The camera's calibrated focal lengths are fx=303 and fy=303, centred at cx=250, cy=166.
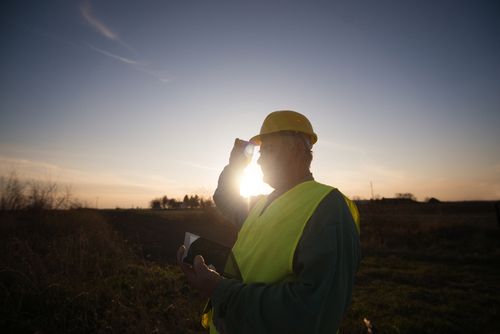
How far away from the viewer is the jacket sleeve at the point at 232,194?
2.67 m

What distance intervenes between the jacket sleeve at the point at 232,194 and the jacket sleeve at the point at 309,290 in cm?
110

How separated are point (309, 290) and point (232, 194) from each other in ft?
4.54

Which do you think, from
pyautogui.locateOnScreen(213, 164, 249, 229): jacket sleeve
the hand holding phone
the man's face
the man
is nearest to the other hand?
the man

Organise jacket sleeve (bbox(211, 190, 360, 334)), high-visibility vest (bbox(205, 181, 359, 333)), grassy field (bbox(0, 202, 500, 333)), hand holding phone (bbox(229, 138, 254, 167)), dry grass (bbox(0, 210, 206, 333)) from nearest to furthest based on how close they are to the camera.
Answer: jacket sleeve (bbox(211, 190, 360, 334))
high-visibility vest (bbox(205, 181, 359, 333))
hand holding phone (bbox(229, 138, 254, 167))
dry grass (bbox(0, 210, 206, 333))
grassy field (bbox(0, 202, 500, 333))

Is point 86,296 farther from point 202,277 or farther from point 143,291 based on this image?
point 202,277

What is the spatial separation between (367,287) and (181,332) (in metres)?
6.40

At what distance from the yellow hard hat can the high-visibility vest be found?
1.38ft

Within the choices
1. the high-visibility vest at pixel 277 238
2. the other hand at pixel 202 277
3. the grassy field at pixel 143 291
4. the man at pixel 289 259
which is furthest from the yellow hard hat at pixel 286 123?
the grassy field at pixel 143 291

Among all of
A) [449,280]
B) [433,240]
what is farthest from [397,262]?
[433,240]

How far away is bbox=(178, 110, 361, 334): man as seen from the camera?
4.62 ft

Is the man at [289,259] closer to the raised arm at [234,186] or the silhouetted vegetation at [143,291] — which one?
the raised arm at [234,186]

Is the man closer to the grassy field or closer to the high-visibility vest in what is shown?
the high-visibility vest

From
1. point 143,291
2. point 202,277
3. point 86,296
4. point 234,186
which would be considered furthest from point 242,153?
point 143,291

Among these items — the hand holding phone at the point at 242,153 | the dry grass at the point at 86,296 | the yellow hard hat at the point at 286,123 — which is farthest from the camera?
the dry grass at the point at 86,296
